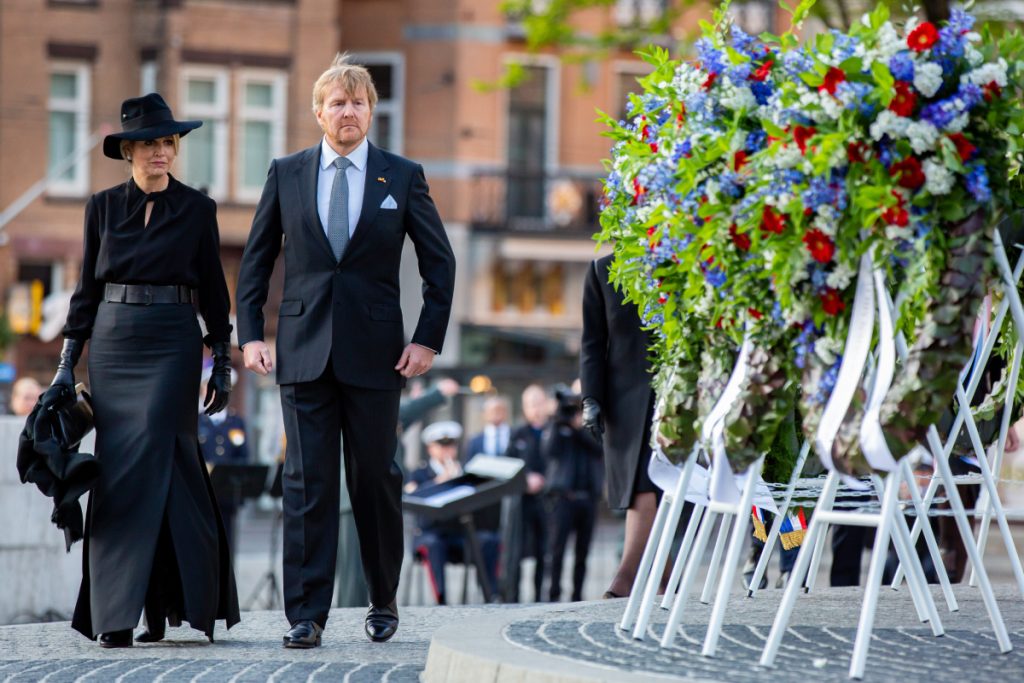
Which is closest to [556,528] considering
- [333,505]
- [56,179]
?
[333,505]

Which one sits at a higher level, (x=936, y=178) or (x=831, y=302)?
(x=936, y=178)

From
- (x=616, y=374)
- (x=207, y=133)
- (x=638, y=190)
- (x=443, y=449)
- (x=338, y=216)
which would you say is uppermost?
(x=207, y=133)

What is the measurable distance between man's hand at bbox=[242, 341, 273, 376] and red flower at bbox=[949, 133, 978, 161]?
9.84ft

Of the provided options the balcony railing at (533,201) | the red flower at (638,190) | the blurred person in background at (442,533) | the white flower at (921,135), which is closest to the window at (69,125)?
the balcony railing at (533,201)

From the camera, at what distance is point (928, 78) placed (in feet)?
18.6

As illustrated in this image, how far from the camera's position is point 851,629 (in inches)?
279

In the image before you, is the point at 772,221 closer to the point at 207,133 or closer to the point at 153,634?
the point at 153,634

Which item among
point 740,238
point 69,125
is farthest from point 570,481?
point 69,125

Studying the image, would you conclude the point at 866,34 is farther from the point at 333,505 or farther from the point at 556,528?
the point at 556,528

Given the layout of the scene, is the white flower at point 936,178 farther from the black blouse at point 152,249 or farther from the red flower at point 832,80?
the black blouse at point 152,249

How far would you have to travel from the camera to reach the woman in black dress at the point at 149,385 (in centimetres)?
766

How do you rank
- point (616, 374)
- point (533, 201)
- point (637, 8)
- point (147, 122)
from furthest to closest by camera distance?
point (637, 8), point (533, 201), point (616, 374), point (147, 122)

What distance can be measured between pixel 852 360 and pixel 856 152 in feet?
2.03

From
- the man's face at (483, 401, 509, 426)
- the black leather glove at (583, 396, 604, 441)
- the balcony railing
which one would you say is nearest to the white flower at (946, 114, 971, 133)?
the black leather glove at (583, 396, 604, 441)
